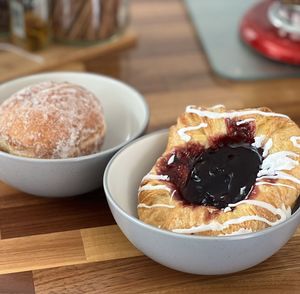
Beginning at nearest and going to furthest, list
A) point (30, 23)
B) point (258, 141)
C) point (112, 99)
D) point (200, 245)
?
point (200, 245), point (258, 141), point (112, 99), point (30, 23)

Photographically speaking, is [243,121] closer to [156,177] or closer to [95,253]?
[156,177]

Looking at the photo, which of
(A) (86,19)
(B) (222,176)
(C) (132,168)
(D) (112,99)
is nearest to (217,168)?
(B) (222,176)

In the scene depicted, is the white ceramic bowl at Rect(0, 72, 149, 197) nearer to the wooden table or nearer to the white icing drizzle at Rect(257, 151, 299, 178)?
the wooden table

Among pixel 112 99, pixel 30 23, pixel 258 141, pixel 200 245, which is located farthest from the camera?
pixel 30 23

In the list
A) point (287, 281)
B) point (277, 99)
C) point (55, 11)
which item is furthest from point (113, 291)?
point (55, 11)

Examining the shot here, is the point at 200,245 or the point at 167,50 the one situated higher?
the point at 200,245

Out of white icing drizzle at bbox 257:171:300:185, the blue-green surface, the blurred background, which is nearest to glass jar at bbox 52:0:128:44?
the blurred background
